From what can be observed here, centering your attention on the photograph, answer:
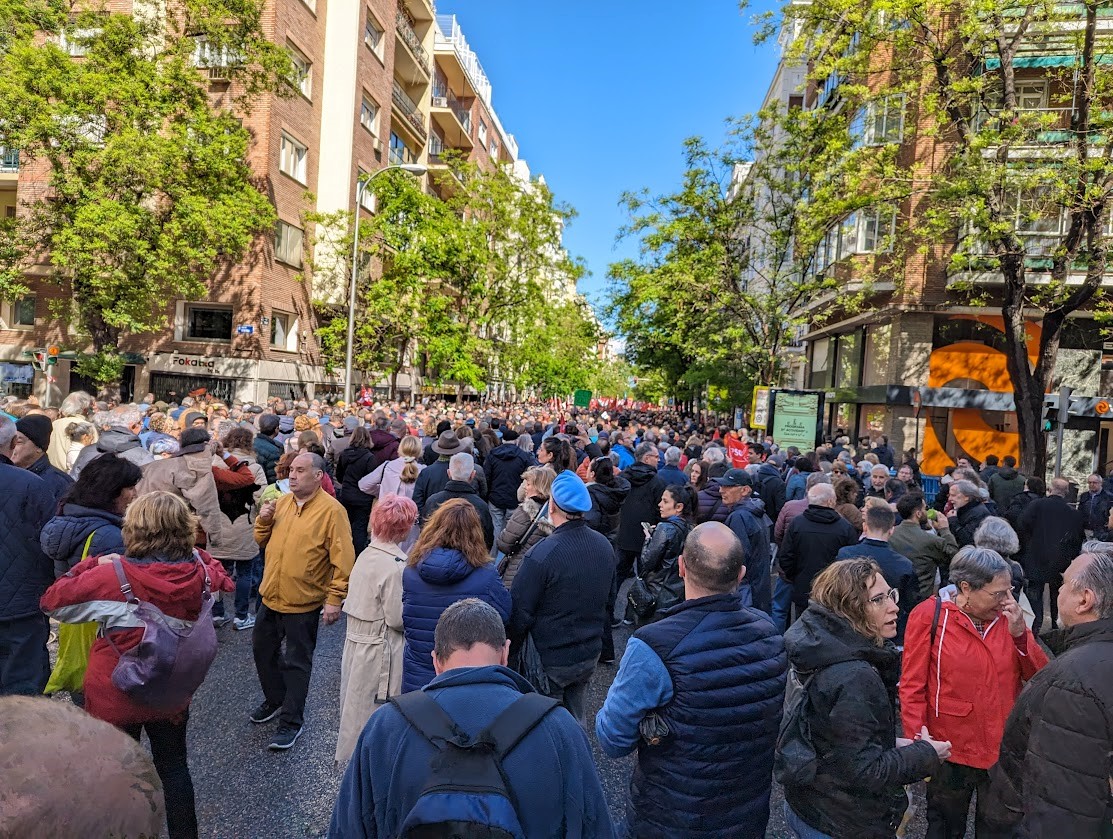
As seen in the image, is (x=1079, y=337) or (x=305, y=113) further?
(x=305, y=113)

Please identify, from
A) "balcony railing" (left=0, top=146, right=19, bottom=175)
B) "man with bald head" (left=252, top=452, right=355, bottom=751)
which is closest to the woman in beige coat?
"man with bald head" (left=252, top=452, right=355, bottom=751)

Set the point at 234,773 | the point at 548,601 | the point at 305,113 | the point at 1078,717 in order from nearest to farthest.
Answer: the point at 1078,717, the point at 548,601, the point at 234,773, the point at 305,113

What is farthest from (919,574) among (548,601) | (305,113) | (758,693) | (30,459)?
(305,113)

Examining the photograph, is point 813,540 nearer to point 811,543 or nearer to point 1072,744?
point 811,543

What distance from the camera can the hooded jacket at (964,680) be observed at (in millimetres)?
3350

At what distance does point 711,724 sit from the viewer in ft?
8.95

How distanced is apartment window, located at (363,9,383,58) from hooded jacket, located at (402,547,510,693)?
2991 cm

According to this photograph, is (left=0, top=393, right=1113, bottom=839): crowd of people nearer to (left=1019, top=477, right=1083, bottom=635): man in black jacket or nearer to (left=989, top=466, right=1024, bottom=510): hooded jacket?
(left=1019, top=477, right=1083, bottom=635): man in black jacket

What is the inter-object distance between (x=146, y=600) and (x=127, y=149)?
19622 mm

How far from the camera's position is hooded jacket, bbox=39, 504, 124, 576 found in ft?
12.8

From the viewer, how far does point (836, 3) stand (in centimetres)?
1691

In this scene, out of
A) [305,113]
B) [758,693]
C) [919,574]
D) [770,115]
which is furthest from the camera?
[305,113]

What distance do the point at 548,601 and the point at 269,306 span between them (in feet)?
76.2

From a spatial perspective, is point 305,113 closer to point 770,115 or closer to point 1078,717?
point 770,115
